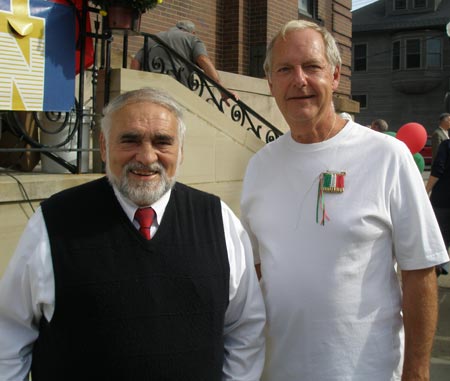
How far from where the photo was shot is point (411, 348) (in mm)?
1939

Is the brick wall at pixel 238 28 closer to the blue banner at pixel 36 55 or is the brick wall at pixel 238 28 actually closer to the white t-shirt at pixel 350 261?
the blue banner at pixel 36 55

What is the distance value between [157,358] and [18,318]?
46 centimetres

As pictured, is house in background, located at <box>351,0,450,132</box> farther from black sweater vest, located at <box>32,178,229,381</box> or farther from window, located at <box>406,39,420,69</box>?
black sweater vest, located at <box>32,178,229,381</box>

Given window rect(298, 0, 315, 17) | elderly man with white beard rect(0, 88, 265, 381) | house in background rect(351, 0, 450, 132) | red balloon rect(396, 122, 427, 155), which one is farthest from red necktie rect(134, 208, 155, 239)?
house in background rect(351, 0, 450, 132)

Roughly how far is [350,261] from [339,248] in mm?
57

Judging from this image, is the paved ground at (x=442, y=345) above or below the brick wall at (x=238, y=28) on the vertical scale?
below

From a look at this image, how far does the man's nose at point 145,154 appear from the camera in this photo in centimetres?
192

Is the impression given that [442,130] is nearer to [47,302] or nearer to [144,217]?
[144,217]

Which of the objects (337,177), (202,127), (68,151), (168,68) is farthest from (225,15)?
(337,177)

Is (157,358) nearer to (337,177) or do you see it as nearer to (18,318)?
(18,318)

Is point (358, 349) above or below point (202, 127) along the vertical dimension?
below

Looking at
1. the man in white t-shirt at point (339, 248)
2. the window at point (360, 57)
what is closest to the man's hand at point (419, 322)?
the man in white t-shirt at point (339, 248)

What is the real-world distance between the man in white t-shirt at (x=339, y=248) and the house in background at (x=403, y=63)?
3964 centimetres

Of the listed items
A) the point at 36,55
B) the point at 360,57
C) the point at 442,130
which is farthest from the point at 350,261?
the point at 360,57
